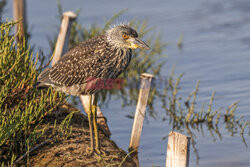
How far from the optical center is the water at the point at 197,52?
718cm

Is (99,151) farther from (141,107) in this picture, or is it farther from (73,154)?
(141,107)

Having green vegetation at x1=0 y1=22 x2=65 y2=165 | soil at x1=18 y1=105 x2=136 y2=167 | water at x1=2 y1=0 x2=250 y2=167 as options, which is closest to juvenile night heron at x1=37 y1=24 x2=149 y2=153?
soil at x1=18 y1=105 x2=136 y2=167

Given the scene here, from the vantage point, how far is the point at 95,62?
6.14 metres

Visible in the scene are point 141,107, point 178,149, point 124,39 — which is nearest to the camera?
point 178,149

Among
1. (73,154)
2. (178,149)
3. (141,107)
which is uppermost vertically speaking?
(141,107)

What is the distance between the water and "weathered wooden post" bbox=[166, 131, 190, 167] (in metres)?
1.67

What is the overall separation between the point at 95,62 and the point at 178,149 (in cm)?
170

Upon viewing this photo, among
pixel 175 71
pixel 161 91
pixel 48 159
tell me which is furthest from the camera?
pixel 175 71

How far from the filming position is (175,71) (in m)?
10.2

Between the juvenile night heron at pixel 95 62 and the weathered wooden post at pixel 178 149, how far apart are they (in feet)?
4.26

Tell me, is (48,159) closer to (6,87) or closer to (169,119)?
(6,87)

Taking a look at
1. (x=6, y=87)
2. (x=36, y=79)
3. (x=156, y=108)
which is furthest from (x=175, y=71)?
(x=6, y=87)

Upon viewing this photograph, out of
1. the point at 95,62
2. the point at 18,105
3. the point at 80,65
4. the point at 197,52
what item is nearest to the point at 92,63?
the point at 95,62

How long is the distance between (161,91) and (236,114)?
1898 millimetres
